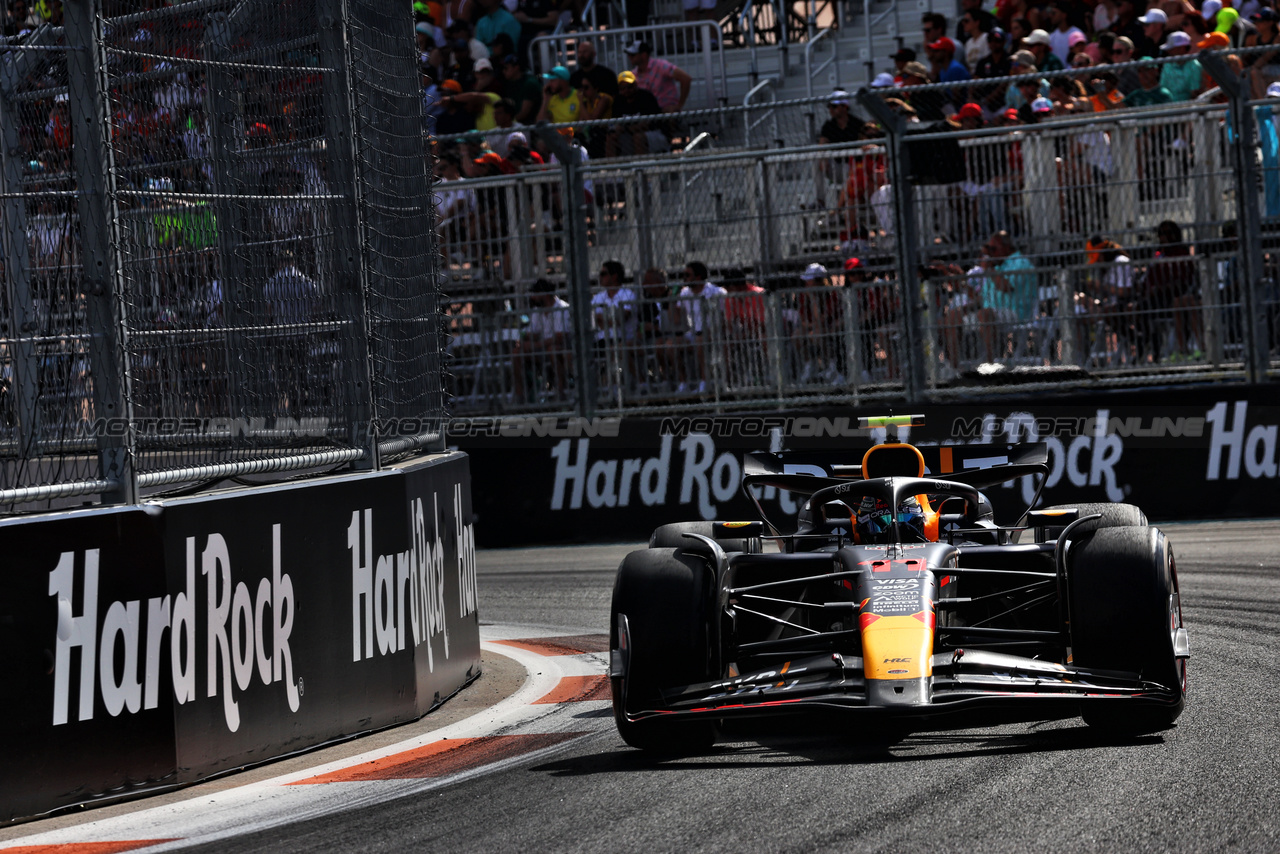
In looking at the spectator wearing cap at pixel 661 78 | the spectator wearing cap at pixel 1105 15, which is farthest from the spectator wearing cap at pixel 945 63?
the spectator wearing cap at pixel 661 78

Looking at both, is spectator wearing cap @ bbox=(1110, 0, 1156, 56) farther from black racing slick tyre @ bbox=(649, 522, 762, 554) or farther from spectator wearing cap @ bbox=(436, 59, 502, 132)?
black racing slick tyre @ bbox=(649, 522, 762, 554)

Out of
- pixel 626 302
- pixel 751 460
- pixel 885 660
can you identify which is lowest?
pixel 885 660

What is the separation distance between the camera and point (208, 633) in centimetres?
584

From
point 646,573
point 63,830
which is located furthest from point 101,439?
point 646,573

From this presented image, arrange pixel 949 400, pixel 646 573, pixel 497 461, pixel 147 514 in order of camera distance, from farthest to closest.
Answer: pixel 497 461 → pixel 949 400 → pixel 646 573 → pixel 147 514

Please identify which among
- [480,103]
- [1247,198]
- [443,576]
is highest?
[480,103]

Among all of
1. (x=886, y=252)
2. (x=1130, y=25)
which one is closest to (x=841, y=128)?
(x=886, y=252)

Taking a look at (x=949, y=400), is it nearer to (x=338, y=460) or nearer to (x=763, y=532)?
(x=763, y=532)

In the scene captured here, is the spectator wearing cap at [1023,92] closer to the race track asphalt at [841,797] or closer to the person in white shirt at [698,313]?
the person in white shirt at [698,313]

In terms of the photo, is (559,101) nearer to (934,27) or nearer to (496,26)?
(496,26)

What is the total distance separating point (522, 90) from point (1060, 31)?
20.0 feet

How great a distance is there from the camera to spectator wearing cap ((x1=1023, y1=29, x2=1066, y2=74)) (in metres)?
16.2

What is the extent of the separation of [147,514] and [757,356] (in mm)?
7829

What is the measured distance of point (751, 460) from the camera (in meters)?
7.45
